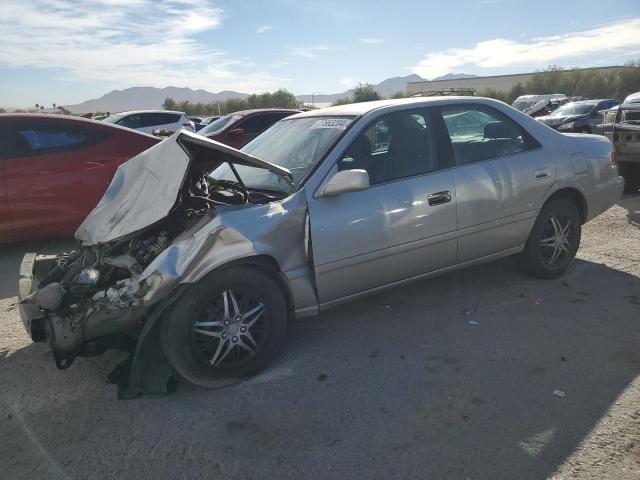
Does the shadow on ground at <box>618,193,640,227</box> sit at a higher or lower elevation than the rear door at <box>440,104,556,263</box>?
lower

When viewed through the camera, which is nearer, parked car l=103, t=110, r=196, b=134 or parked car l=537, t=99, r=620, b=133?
parked car l=103, t=110, r=196, b=134

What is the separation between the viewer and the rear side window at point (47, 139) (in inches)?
226

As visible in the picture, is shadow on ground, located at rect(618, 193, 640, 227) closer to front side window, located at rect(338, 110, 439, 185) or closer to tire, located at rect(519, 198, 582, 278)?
tire, located at rect(519, 198, 582, 278)

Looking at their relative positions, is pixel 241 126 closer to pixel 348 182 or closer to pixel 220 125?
pixel 220 125

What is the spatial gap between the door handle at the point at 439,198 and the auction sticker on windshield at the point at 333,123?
817 mm

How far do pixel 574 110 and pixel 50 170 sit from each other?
17.4 m

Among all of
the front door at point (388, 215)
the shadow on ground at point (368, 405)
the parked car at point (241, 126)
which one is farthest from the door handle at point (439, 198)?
the parked car at point (241, 126)

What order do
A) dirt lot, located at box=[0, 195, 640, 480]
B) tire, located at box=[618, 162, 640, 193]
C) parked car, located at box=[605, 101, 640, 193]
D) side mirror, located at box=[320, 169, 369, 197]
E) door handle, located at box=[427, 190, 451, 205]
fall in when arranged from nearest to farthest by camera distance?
dirt lot, located at box=[0, 195, 640, 480]
side mirror, located at box=[320, 169, 369, 197]
door handle, located at box=[427, 190, 451, 205]
parked car, located at box=[605, 101, 640, 193]
tire, located at box=[618, 162, 640, 193]

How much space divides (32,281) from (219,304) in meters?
1.38

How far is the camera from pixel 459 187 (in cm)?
387

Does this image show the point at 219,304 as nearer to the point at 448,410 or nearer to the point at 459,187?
the point at 448,410

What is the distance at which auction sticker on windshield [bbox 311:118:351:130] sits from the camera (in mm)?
3732

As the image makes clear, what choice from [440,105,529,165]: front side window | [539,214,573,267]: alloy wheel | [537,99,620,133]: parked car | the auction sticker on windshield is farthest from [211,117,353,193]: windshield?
[537,99,620,133]: parked car

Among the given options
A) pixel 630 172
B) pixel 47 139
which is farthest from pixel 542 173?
pixel 47 139
